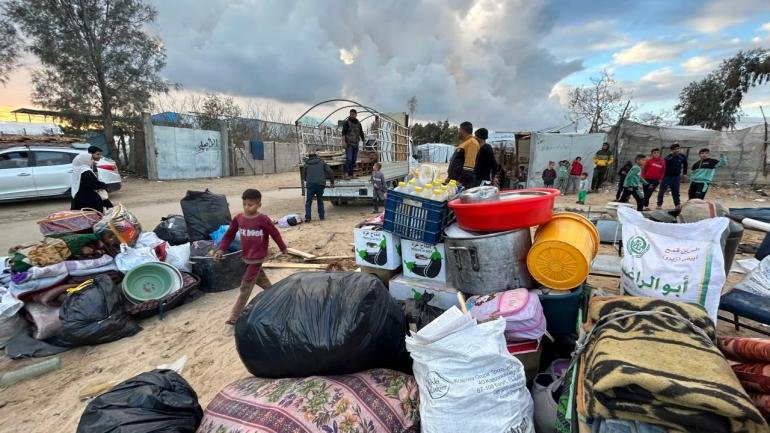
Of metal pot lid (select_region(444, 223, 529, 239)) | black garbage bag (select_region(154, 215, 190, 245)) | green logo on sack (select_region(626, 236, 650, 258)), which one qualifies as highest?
metal pot lid (select_region(444, 223, 529, 239))

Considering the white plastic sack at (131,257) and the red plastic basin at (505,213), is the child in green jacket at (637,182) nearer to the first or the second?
the red plastic basin at (505,213)

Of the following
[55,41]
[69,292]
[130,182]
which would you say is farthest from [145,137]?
[69,292]

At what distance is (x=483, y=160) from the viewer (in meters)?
5.06

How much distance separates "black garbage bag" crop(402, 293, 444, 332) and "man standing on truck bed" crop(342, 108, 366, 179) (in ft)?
20.0

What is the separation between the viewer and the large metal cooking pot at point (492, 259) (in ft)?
6.99

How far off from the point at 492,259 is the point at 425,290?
24.8 inches

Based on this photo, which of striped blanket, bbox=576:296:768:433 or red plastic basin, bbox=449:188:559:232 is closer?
striped blanket, bbox=576:296:768:433

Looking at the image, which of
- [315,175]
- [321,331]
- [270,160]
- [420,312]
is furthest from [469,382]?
[270,160]

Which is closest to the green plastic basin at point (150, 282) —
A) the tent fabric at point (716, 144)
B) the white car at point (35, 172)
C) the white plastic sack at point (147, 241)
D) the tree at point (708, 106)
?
the white plastic sack at point (147, 241)

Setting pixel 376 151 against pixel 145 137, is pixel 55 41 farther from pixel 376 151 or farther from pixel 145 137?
pixel 376 151

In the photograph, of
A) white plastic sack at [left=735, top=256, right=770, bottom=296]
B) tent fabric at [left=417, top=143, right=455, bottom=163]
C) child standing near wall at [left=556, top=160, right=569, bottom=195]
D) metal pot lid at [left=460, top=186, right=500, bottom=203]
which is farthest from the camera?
tent fabric at [left=417, top=143, right=455, bottom=163]

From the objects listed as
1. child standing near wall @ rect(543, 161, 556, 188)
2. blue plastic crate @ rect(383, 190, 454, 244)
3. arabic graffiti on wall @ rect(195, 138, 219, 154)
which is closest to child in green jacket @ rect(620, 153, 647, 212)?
child standing near wall @ rect(543, 161, 556, 188)

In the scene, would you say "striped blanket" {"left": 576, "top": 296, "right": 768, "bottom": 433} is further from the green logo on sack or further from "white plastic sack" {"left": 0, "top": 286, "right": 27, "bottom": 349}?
"white plastic sack" {"left": 0, "top": 286, "right": 27, "bottom": 349}

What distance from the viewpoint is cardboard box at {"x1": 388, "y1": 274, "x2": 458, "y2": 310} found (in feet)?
8.19
